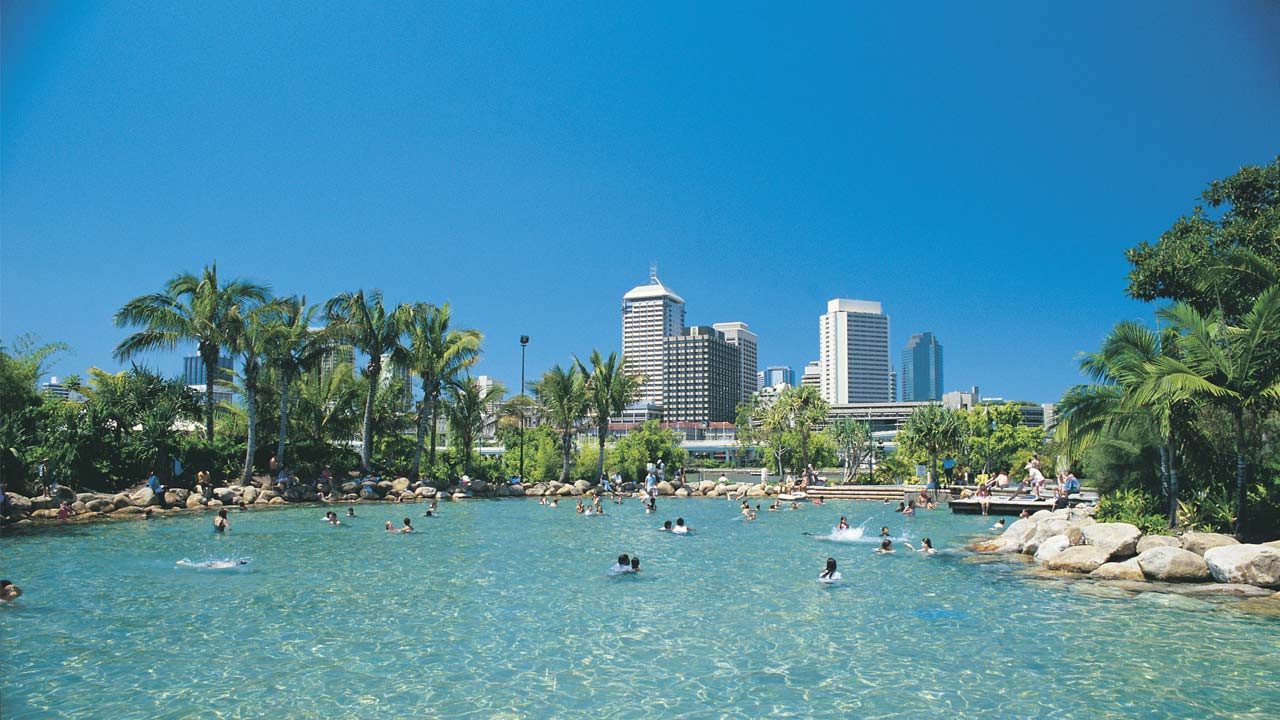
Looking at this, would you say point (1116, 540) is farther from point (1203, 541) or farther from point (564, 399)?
point (564, 399)

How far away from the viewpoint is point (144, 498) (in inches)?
1152

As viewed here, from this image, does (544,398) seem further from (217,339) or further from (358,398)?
(217,339)

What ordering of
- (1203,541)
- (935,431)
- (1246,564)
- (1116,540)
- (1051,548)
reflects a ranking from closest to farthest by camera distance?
1. (1246,564)
2. (1203,541)
3. (1116,540)
4. (1051,548)
5. (935,431)

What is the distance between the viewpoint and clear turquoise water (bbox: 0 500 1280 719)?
9664mm

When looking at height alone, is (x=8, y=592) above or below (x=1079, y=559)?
above

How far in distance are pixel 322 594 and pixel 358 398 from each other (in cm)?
3024

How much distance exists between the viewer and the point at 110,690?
983 cm

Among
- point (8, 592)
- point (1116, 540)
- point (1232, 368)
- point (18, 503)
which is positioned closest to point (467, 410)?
point (18, 503)

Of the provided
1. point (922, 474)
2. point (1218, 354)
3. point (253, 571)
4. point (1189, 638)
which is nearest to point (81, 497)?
point (253, 571)

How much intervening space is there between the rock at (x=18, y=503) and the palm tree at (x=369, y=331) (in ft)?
50.4

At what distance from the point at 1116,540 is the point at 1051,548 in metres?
1.70

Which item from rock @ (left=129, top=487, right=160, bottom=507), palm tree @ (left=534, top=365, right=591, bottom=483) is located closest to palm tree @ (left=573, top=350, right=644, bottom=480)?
palm tree @ (left=534, top=365, right=591, bottom=483)

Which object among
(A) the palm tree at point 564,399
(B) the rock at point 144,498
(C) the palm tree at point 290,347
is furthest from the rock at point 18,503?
(A) the palm tree at point 564,399

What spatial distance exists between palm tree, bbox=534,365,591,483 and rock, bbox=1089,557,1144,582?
3566cm
